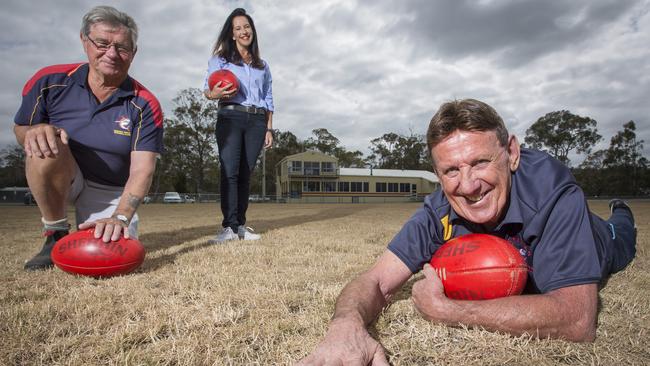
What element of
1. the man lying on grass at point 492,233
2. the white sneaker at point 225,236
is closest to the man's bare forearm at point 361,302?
the man lying on grass at point 492,233

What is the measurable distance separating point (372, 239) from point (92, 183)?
392 cm

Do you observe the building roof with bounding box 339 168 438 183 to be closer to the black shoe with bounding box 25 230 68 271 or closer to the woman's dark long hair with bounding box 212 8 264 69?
the woman's dark long hair with bounding box 212 8 264 69

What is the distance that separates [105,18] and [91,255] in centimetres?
213

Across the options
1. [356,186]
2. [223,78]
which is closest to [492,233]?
[223,78]

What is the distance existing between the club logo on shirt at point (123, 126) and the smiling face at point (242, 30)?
2.27 meters

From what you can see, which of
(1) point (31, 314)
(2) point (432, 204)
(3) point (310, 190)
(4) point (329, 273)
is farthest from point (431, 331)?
(3) point (310, 190)

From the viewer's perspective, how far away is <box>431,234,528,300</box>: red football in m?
1.91

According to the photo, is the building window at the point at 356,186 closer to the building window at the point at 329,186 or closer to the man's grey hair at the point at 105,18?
the building window at the point at 329,186

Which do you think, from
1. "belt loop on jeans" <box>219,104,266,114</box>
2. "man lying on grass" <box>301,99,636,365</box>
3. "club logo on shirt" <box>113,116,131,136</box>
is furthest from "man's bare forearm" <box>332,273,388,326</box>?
"belt loop on jeans" <box>219,104,266,114</box>

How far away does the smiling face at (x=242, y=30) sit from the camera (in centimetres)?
518

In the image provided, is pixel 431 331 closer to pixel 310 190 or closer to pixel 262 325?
pixel 262 325

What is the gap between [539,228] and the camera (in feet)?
6.07

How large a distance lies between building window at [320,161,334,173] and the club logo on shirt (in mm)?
51253

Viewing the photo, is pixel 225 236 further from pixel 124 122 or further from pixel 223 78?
pixel 223 78
